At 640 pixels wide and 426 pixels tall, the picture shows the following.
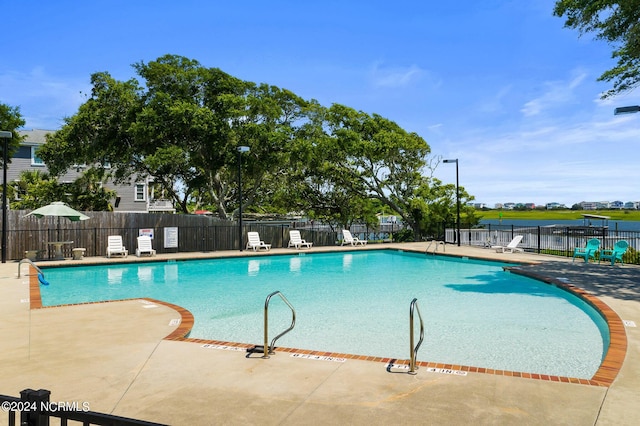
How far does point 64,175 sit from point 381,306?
29532mm

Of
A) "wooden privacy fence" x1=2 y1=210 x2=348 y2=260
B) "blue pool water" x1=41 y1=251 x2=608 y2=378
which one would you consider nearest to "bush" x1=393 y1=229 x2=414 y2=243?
"wooden privacy fence" x1=2 y1=210 x2=348 y2=260

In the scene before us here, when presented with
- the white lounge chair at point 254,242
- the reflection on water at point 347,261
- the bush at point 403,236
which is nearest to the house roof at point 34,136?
the white lounge chair at point 254,242

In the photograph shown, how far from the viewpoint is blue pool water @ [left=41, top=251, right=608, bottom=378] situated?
22.8ft

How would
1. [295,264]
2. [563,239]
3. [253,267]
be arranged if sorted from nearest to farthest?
1. [253,267]
2. [295,264]
3. [563,239]

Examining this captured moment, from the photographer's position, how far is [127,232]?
71.7 ft

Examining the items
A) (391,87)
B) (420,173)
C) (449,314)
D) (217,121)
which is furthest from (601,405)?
(420,173)

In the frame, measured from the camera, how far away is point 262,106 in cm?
2384

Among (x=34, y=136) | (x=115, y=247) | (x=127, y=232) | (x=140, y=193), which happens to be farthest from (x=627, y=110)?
(x=34, y=136)

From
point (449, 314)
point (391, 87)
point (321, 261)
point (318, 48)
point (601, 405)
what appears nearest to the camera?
point (601, 405)

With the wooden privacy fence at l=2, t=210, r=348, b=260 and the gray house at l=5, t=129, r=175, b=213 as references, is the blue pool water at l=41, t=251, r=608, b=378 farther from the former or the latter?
the gray house at l=5, t=129, r=175, b=213

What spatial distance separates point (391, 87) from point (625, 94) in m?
10.1

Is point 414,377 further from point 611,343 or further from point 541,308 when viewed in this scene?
point 541,308

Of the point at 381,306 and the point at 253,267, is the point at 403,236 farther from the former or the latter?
the point at 381,306

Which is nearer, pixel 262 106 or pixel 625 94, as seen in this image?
pixel 625 94
